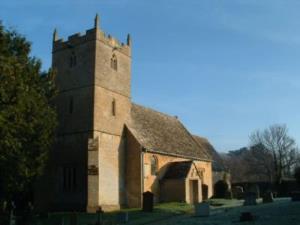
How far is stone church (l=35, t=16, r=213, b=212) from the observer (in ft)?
111

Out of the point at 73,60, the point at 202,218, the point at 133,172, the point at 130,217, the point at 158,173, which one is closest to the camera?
the point at 202,218

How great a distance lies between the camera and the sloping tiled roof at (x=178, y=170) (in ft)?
131

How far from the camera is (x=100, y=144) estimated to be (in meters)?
34.0

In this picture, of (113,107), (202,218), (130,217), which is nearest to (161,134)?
(113,107)

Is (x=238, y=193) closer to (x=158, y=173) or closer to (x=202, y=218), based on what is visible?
(x=158, y=173)

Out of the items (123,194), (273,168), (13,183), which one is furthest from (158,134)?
(273,168)

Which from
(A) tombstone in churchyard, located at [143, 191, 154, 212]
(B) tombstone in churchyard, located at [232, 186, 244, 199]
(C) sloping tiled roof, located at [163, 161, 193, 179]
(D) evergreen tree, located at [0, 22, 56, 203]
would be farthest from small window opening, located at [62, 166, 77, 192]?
(B) tombstone in churchyard, located at [232, 186, 244, 199]

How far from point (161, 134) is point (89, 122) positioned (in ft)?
39.4

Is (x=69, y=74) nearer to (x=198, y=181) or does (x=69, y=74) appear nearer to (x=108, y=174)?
(x=108, y=174)

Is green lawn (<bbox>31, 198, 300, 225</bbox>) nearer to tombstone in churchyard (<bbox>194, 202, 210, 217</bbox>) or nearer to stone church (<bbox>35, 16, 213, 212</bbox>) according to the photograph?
tombstone in churchyard (<bbox>194, 202, 210, 217</bbox>)

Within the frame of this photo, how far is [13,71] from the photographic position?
83.6 feet

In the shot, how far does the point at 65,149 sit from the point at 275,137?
5574 cm

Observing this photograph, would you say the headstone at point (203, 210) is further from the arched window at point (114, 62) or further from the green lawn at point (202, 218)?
the arched window at point (114, 62)

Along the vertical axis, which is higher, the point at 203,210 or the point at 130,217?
the point at 203,210
